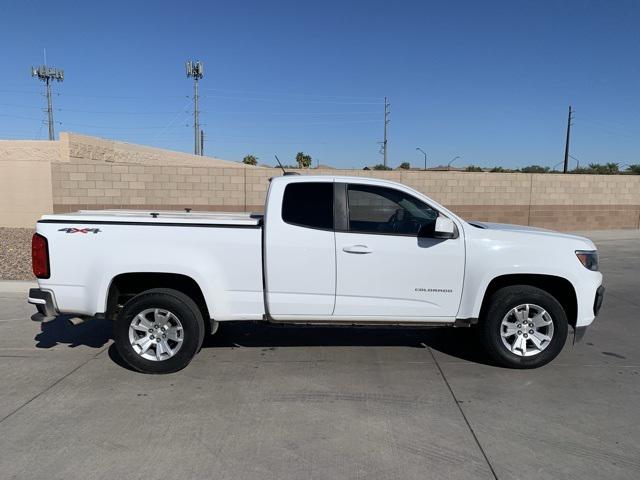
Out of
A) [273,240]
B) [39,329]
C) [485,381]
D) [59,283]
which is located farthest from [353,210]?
[39,329]

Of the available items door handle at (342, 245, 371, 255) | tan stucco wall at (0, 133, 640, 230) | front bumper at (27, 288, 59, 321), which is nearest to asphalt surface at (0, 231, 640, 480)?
front bumper at (27, 288, 59, 321)

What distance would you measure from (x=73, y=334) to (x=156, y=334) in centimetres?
198

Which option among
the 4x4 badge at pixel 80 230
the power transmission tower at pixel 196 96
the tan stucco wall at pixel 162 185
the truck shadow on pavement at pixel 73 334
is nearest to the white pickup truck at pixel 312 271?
the 4x4 badge at pixel 80 230

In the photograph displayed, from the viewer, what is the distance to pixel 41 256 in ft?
15.9

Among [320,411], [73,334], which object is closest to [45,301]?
[73,334]

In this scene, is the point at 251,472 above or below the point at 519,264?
below

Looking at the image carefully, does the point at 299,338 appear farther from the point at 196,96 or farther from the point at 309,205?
the point at 196,96

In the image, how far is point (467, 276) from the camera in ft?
16.2

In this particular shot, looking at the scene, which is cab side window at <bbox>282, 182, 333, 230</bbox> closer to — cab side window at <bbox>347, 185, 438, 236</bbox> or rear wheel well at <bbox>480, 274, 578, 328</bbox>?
cab side window at <bbox>347, 185, 438, 236</bbox>

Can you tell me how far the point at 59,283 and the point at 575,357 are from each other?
17.8 ft

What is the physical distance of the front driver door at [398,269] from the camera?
4.88 meters

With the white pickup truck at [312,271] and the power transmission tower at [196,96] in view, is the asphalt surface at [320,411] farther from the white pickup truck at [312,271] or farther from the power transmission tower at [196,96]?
the power transmission tower at [196,96]

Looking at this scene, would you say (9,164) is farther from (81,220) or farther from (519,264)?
(519,264)

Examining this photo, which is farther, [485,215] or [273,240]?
[485,215]
